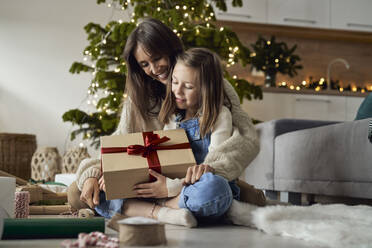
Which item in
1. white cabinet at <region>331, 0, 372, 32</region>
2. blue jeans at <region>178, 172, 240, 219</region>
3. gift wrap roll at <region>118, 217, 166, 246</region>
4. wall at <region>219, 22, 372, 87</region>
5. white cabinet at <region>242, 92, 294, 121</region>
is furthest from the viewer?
wall at <region>219, 22, 372, 87</region>

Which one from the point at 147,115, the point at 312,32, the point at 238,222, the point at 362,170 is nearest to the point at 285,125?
the point at 362,170

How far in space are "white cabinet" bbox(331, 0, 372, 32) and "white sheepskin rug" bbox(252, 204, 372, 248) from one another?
3.19 m

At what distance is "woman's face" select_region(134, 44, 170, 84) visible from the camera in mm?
1599

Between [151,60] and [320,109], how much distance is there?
2791 mm

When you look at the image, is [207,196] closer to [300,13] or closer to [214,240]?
[214,240]

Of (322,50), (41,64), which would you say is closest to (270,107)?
(322,50)

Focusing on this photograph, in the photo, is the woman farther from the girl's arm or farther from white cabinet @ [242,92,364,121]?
white cabinet @ [242,92,364,121]

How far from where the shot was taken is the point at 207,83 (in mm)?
1420

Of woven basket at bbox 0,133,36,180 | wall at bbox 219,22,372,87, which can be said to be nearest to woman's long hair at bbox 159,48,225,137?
woven basket at bbox 0,133,36,180

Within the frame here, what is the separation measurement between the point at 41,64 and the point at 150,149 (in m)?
3.01

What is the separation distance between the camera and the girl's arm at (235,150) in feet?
4.41

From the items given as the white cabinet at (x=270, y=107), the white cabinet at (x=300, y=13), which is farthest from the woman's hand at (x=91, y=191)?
the white cabinet at (x=300, y=13)

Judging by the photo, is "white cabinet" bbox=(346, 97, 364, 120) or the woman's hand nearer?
the woman's hand

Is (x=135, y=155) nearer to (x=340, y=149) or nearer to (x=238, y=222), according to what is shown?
(x=238, y=222)
